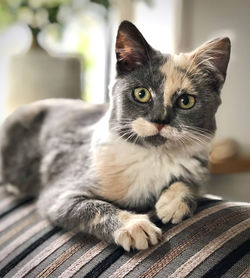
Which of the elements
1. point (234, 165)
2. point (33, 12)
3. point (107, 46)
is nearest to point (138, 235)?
point (234, 165)

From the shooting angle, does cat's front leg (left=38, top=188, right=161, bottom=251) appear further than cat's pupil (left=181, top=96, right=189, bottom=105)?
No

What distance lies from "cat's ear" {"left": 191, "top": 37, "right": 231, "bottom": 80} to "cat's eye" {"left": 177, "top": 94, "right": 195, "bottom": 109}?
Answer: 12cm

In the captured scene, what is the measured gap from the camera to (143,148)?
1.09 m

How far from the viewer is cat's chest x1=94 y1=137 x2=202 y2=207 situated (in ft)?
3.58

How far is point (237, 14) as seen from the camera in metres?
1.51

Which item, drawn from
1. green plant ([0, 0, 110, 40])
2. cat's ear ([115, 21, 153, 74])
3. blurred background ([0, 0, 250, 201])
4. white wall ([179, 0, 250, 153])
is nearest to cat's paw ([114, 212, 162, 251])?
cat's ear ([115, 21, 153, 74])

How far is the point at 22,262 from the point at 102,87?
1825 millimetres

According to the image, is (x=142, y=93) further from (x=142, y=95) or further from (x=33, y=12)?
(x=33, y=12)

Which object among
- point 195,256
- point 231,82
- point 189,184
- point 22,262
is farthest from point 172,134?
point 231,82

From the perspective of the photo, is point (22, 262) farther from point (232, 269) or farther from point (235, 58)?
point (235, 58)

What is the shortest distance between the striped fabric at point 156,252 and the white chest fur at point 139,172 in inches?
4.7

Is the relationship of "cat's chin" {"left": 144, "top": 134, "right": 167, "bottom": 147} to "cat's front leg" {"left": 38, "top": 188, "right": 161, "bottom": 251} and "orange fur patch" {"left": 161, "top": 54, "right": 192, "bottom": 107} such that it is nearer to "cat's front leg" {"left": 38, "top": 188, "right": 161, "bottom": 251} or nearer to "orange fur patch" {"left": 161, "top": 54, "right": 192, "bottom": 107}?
"orange fur patch" {"left": 161, "top": 54, "right": 192, "bottom": 107}

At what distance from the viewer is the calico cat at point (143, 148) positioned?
98 cm

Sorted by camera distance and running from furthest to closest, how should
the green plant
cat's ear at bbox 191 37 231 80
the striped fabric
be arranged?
1. the green plant
2. cat's ear at bbox 191 37 231 80
3. the striped fabric
